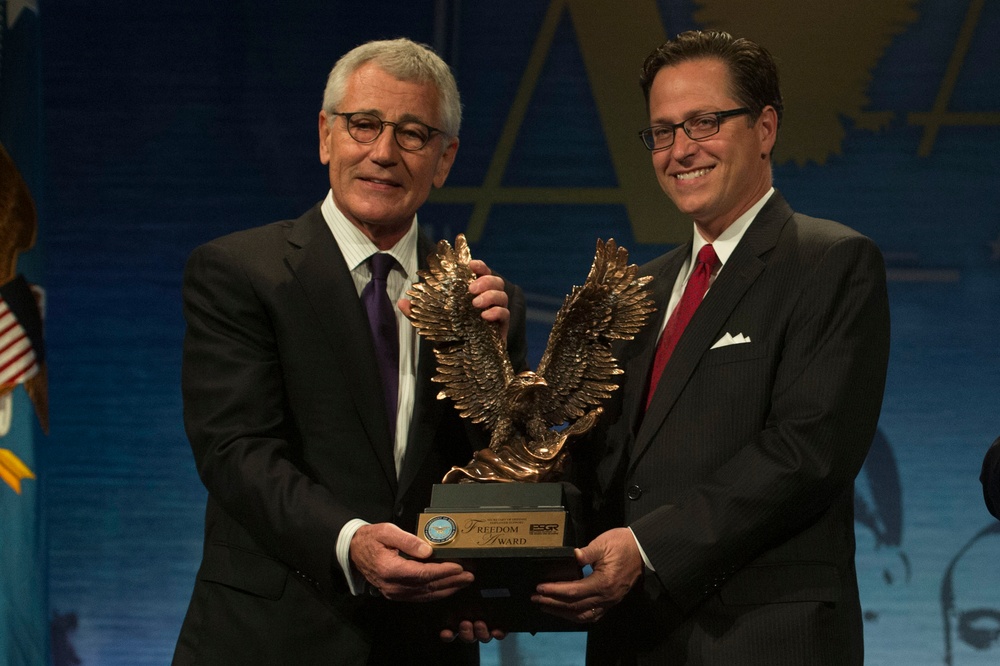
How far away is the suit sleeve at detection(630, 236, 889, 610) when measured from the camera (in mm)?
2164

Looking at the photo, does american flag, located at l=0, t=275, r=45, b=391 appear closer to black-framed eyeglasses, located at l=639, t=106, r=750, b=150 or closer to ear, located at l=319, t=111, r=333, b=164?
ear, located at l=319, t=111, r=333, b=164

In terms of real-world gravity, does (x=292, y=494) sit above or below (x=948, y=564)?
above

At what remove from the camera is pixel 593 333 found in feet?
8.23

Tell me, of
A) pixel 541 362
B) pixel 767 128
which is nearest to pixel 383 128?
pixel 541 362

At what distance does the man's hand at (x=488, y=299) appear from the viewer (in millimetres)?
2439

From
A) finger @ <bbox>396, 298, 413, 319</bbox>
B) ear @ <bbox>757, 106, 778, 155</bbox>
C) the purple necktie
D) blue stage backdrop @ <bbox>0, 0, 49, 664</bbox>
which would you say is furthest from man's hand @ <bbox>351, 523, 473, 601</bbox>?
blue stage backdrop @ <bbox>0, 0, 49, 664</bbox>

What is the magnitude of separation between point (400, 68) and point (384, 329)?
598 mm

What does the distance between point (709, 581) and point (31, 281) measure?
2914mm

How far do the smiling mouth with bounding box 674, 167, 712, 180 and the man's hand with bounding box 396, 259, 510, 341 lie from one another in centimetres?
47

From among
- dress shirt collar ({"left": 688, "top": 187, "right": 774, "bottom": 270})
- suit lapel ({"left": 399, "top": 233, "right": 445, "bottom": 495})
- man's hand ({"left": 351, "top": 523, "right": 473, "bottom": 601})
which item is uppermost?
dress shirt collar ({"left": 688, "top": 187, "right": 774, "bottom": 270})

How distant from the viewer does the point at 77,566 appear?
416 cm

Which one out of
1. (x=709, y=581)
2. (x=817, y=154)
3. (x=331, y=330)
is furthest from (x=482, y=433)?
(x=817, y=154)

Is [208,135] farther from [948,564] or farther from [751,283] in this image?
[948,564]

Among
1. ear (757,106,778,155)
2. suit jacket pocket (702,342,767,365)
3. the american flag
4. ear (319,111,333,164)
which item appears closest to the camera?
suit jacket pocket (702,342,767,365)
